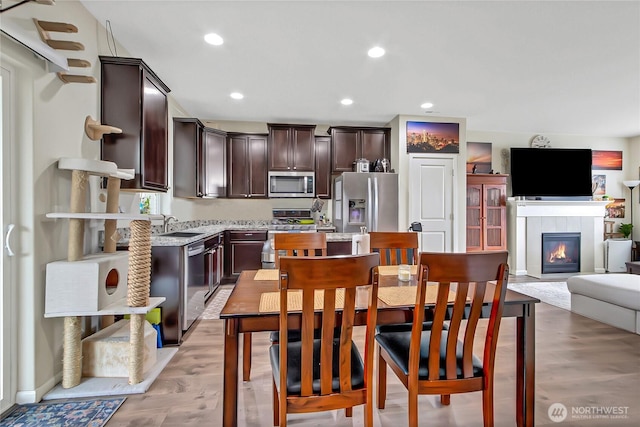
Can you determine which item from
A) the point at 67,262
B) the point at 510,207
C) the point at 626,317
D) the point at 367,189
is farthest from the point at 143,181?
the point at 510,207

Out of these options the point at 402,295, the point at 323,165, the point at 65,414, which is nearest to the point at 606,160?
the point at 323,165

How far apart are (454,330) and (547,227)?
5644mm

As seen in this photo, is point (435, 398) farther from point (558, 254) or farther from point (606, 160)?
point (606, 160)

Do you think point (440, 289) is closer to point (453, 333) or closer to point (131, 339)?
point (453, 333)

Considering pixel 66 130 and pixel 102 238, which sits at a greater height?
pixel 66 130

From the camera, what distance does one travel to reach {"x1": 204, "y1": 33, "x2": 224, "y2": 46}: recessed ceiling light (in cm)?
272

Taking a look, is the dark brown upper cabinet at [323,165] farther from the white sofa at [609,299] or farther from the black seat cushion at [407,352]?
the black seat cushion at [407,352]

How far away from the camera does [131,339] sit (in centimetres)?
204

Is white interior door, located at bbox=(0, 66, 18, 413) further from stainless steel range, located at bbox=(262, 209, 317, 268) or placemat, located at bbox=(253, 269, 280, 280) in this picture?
stainless steel range, located at bbox=(262, 209, 317, 268)

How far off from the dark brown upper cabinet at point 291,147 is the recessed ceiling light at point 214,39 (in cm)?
224

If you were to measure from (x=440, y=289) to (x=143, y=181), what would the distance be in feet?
7.96

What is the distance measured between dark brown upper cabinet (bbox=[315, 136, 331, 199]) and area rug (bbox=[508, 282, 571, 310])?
3.24 meters

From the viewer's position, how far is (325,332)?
4.05ft

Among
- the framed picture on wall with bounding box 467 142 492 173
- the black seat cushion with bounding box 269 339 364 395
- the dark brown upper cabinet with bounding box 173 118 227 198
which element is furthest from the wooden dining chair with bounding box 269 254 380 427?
the framed picture on wall with bounding box 467 142 492 173
